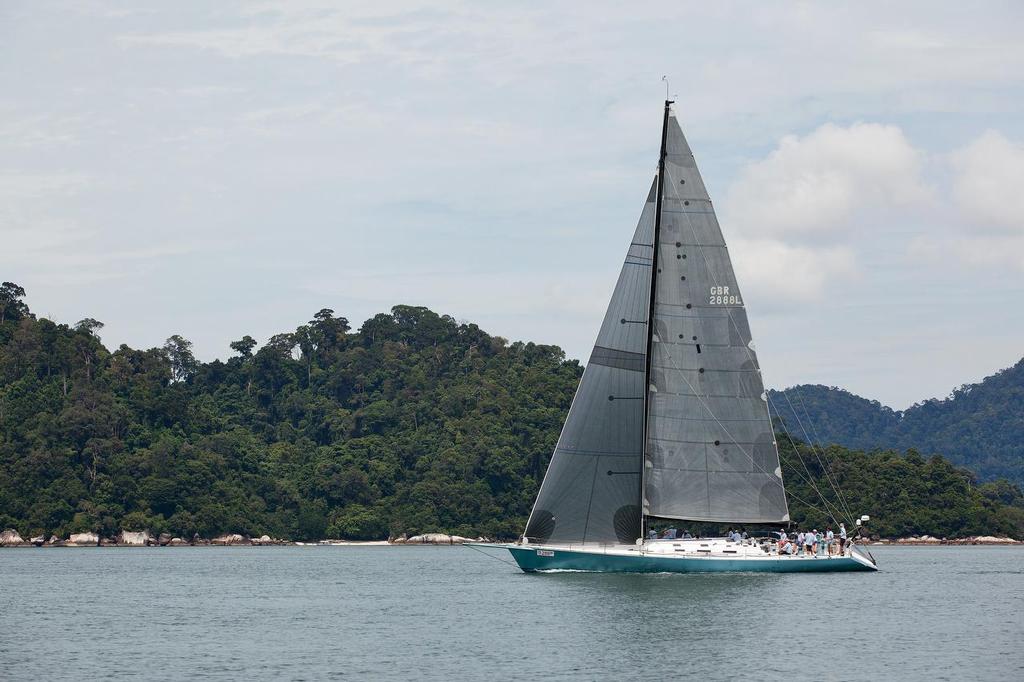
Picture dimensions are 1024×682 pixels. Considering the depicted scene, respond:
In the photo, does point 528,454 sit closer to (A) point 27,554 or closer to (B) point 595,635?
(A) point 27,554

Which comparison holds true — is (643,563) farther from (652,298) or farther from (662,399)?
(652,298)

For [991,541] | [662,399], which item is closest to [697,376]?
[662,399]

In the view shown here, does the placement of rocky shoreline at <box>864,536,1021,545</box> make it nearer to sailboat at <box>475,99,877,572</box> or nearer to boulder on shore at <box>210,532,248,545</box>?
boulder on shore at <box>210,532,248,545</box>

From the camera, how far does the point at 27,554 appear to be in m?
117

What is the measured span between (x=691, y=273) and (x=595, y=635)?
58.9ft

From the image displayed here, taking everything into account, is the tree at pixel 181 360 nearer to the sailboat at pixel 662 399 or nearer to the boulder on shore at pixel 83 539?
the boulder on shore at pixel 83 539

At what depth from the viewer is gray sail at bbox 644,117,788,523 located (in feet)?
181

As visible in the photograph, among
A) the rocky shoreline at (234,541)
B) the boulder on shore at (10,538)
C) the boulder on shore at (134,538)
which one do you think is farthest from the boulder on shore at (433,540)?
the boulder on shore at (10,538)

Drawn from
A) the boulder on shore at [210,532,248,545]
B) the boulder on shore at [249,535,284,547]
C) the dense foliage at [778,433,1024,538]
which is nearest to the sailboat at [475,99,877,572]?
the dense foliage at [778,433,1024,538]

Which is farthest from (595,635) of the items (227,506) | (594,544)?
(227,506)

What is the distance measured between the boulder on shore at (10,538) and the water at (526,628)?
232ft

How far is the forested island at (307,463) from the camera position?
141250 mm

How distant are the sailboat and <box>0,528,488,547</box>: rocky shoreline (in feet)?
259

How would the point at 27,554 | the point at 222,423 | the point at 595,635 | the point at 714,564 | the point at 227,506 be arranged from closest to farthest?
1. the point at 595,635
2. the point at 714,564
3. the point at 27,554
4. the point at 227,506
5. the point at 222,423
